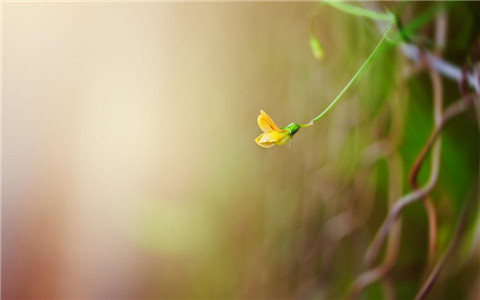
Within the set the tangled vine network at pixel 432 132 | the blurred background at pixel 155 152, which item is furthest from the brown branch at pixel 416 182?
the blurred background at pixel 155 152

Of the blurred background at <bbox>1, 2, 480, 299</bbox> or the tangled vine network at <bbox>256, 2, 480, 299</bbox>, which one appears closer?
the tangled vine network at <bbox>256, 2, 480, 299</bbox>

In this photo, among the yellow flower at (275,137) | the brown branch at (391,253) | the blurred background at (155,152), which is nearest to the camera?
the yellow flower at (275,137)

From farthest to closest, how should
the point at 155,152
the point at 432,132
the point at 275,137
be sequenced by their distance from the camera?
the point at 155,152
the point at 432,132
the point at 275,137

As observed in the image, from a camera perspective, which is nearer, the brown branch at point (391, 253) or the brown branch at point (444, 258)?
the brown branch at point (444, 258)

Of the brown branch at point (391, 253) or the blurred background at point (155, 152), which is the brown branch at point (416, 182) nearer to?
the brown branch at point (391, 253)

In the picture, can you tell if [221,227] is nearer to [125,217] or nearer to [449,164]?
[125,217]

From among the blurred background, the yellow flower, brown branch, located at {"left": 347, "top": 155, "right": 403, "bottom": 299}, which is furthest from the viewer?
the blurred background

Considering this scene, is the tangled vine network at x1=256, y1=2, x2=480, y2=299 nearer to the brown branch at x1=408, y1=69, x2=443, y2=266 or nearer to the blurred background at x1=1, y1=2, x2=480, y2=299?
the brown branch at x1=408, y1=69, x2=443, y2=266

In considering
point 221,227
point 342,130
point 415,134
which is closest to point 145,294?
point 221,227

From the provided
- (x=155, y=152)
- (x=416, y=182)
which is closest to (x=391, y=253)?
(x=416, y=182)

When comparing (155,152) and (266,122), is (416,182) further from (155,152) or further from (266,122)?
(155,152)

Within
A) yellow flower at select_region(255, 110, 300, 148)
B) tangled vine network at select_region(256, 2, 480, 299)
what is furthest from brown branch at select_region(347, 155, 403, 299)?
yellow flower at select_region(255, 110, 300, 148)
